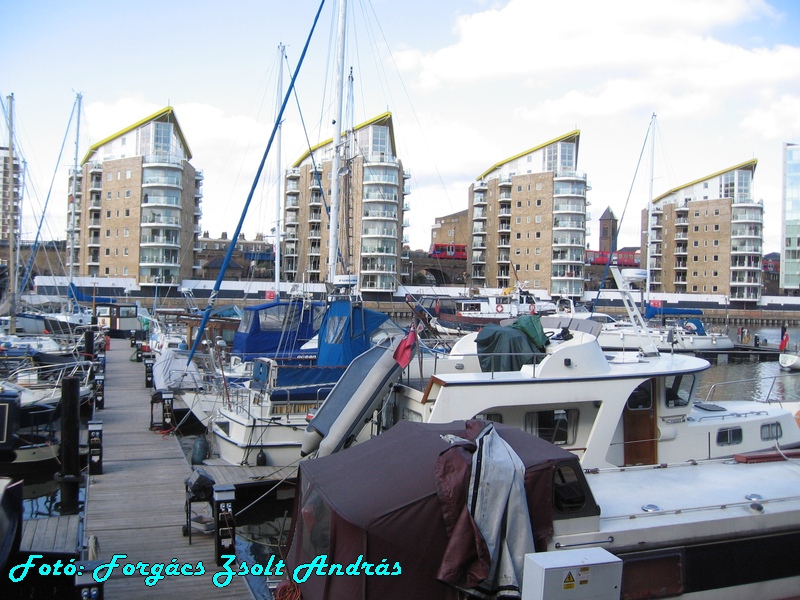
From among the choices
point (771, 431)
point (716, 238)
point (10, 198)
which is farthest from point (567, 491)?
point (716, 238)

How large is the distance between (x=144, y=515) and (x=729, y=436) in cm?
972

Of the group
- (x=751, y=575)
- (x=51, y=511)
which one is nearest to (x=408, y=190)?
(x=51, y=511)

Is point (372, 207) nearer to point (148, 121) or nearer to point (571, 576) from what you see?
point (148, 121)

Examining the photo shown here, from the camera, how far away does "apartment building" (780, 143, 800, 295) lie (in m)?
81.3

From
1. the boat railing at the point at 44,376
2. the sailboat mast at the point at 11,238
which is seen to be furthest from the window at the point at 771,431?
the sailboat mast at the point at 11,238

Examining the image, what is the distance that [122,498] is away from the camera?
1127 centimetres

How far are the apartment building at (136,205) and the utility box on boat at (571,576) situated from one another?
63.7 m

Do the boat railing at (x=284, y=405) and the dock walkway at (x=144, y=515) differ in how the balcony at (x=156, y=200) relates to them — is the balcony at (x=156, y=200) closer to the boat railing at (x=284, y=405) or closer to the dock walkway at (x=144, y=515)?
the dock walkway at (x=144, y=515)

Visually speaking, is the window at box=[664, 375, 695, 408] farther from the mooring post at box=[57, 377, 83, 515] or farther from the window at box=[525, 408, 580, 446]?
the mooring post at box=[57, 377, 83, 515]

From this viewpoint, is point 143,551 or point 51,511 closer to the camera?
point 143,551

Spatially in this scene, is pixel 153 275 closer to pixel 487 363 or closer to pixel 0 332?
pixel 0 332

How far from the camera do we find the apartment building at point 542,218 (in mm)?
71812

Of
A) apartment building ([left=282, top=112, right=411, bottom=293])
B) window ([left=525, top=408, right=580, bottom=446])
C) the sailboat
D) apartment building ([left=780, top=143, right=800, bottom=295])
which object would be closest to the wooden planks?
the sailboat

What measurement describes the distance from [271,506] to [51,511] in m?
4.79
